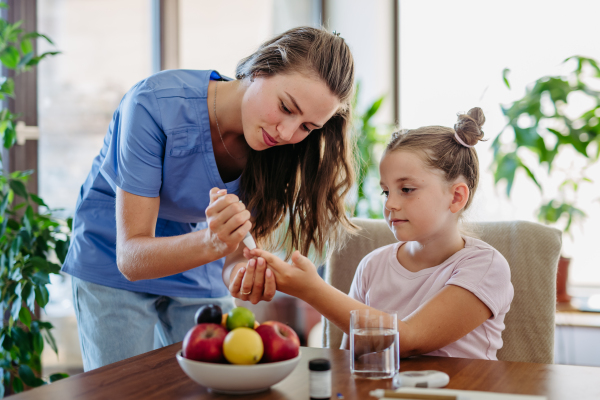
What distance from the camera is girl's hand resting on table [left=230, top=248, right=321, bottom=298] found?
1126mm

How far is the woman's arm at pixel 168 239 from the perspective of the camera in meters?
1.02

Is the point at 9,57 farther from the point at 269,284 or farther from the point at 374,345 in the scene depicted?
the point at 374,345

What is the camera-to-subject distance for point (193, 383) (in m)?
0.87

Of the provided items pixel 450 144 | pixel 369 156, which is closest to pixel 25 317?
pixel 450 144

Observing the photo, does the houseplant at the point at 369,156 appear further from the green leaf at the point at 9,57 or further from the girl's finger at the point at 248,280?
the girl's finger at the point at 248,280

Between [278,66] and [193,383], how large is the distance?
704 mm

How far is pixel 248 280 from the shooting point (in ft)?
3.81

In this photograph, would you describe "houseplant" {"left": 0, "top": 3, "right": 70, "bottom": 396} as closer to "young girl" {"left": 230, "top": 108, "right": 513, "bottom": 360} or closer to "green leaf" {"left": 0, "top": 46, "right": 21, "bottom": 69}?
"green leaf" {"left": 0, "top": 46, "right": 21, "bottom": 69}

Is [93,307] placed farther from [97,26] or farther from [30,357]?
[97,26]

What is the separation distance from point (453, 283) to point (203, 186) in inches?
24.7

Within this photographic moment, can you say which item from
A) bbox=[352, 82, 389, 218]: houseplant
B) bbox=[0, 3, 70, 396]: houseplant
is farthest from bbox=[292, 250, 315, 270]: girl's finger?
bbox=[352, 82, 389, 218]: houseplant

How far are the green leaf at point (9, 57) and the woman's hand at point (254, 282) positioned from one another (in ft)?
3.58

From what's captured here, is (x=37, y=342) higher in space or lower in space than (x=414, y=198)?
lower

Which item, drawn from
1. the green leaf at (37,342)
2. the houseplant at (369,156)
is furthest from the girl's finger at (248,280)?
the houseplant at (369,156)
